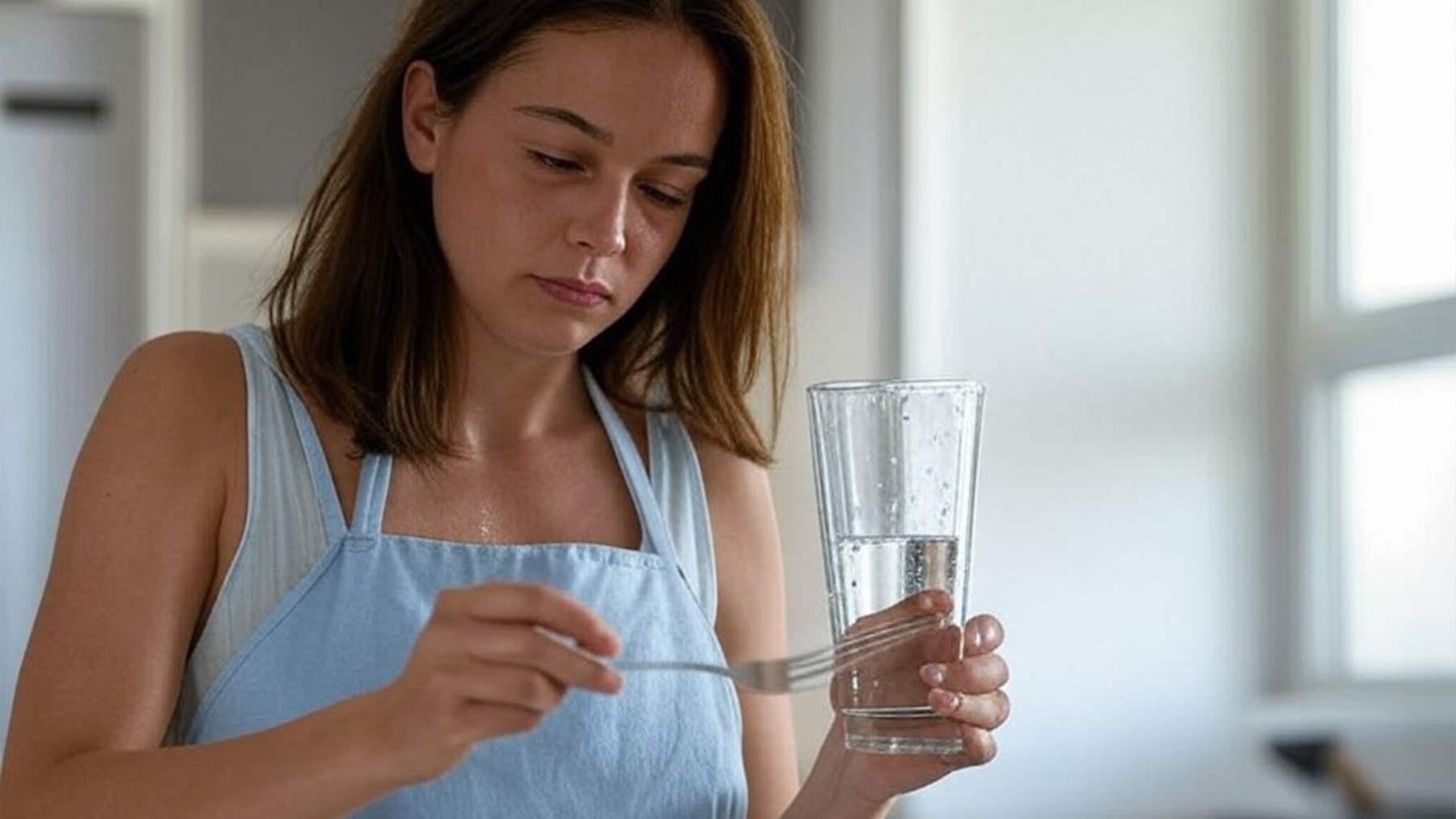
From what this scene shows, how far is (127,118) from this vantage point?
3111 mm

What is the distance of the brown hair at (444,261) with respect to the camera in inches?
60.1

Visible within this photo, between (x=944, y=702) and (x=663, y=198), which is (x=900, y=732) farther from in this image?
(x=663, y=198)

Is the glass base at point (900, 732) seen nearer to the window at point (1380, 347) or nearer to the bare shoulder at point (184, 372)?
the bare shoulder at point (184, 372)

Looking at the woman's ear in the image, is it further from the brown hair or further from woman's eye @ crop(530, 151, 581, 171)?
woman's eye @ crop(530, 151, 581, 171)

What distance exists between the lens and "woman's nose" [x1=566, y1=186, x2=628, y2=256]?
1.44m

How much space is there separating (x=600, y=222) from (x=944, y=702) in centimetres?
36

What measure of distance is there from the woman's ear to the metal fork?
1.46 ft

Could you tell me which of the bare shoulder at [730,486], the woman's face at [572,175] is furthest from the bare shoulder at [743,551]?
the woman's face at [572,175]

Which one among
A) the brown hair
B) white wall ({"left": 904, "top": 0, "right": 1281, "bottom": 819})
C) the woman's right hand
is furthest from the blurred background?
the woman's right hand

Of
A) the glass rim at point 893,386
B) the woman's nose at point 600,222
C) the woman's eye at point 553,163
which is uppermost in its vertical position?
the woman's eye at point 553,163

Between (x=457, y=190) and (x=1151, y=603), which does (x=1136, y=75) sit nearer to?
(x=1151, y=603)

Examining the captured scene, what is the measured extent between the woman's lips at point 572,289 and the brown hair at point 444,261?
5.3 inches

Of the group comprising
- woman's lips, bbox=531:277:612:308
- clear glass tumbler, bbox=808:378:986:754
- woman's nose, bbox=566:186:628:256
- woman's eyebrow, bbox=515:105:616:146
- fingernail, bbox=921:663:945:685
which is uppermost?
woman's eyebrow, bbox=515:105:616:146

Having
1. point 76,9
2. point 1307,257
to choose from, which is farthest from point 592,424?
point 76,9
